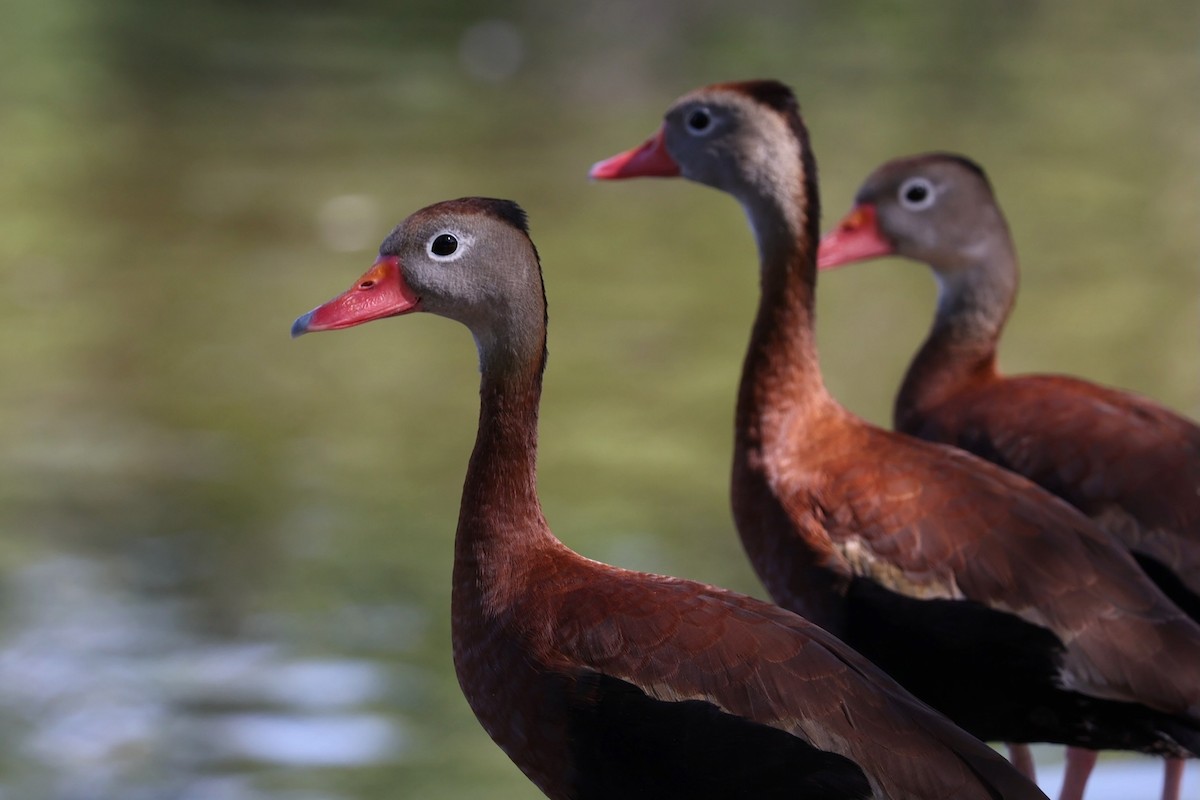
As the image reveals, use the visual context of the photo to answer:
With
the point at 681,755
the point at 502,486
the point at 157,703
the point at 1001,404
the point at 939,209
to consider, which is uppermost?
the point at 157,703

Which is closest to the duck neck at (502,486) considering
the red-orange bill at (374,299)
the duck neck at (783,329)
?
the red-orange bill at (374,299)

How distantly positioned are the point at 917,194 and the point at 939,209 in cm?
8

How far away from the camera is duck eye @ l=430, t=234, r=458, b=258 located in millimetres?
3092

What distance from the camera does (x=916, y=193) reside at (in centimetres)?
499

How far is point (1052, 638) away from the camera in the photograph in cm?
331

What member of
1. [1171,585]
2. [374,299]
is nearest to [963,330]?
[1171,585]

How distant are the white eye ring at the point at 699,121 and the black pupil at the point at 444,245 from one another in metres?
1.40

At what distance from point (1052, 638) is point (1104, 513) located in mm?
613

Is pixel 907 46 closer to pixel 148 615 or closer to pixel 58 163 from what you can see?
pixel 58 163

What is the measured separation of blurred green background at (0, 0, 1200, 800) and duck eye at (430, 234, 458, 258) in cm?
270

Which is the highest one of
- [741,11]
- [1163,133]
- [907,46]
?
[741,11]

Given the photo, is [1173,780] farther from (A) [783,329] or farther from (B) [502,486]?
(B) [502,486]

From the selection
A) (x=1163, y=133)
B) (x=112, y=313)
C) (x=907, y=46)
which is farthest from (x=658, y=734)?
(x=907, y=46)

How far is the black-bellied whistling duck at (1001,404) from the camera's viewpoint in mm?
3756
